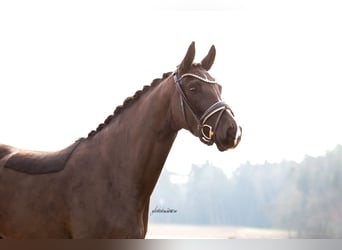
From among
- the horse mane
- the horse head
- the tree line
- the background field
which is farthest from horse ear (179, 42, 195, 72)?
the background field

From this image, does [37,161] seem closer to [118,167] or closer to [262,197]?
[118,167]

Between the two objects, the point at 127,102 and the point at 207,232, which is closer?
the point at 127,102

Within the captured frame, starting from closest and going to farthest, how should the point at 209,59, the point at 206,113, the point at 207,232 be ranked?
the point at 206,113 → the point at 209,59 → the point at 207,232

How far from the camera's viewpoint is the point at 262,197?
2.34 m

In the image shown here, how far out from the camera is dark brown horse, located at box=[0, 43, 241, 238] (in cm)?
143

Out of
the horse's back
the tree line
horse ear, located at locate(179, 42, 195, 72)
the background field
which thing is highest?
horse ear, located at locate(179, 42, 195, 72)

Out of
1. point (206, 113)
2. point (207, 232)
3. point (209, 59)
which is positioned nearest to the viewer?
point (206, 113)

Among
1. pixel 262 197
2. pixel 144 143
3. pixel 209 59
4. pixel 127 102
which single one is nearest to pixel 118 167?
pixel 144 143

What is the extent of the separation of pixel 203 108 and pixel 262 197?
43.3 inches

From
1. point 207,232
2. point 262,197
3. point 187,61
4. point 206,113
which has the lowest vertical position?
point 207,232

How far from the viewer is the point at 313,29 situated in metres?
2.47

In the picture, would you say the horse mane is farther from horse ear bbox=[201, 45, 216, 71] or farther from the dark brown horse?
horse ear bbox=[201, 45, 216, 71]

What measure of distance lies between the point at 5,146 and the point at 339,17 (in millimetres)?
2032

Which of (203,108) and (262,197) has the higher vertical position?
(203,108)
